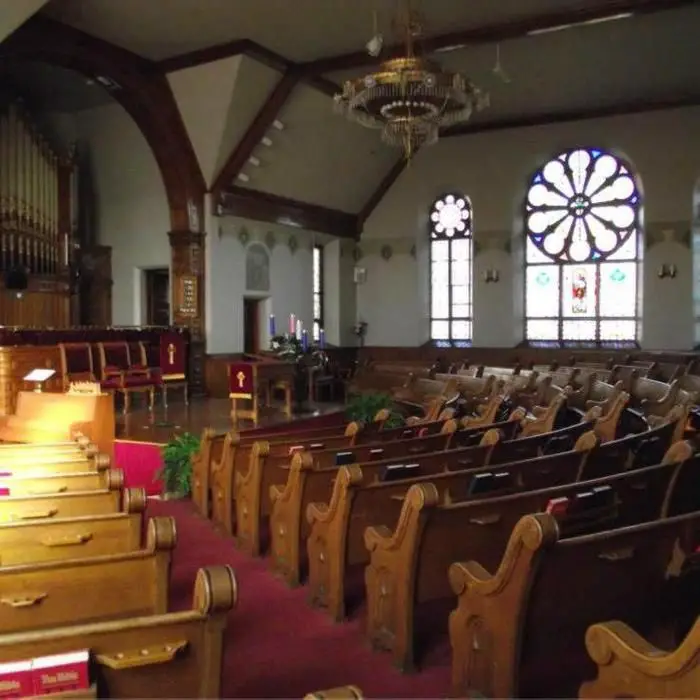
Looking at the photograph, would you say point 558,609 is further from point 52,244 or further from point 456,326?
point 456,326

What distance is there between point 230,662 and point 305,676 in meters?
0.31

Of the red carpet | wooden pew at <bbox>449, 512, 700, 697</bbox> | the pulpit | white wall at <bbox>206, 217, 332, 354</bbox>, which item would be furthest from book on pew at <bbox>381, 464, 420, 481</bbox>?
white wall at <bbox>206, 217, 332, 354</bbox>

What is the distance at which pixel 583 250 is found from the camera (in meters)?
13.9

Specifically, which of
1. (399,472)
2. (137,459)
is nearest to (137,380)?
(137,459)

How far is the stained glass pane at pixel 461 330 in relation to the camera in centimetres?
1469

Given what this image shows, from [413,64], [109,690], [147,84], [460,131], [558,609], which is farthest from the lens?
[460,131]

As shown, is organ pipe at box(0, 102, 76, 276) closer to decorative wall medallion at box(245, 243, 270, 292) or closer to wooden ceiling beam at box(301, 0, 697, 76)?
decorative wall medallion at box(245, 243, 270, 292)

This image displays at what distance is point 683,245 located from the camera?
12.7 metres

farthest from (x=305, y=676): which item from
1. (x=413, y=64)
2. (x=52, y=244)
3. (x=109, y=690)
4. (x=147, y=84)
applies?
(x=52, y=244)

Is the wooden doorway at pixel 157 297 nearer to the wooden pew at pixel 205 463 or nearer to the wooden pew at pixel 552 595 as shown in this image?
the wooden pew at pixel 205 463

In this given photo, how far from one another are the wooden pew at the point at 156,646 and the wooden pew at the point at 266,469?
8.26 feet

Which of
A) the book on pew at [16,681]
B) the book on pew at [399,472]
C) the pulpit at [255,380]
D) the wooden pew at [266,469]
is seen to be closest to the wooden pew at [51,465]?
the wooden pew at [266,469]

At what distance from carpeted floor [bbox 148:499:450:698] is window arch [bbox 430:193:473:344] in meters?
11.3

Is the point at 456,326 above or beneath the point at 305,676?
Result: above
